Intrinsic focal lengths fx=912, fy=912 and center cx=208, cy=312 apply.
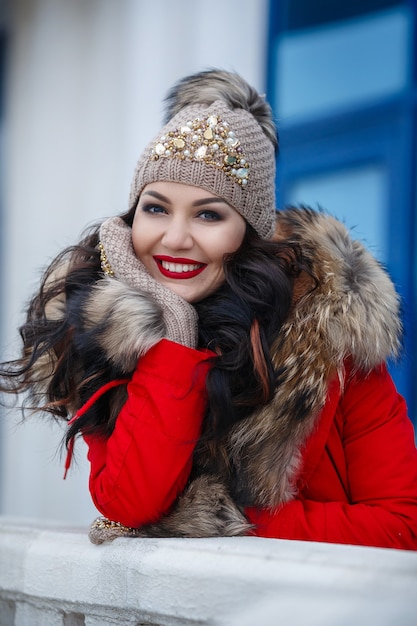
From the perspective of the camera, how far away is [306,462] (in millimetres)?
2203

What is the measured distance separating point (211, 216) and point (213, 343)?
345mm

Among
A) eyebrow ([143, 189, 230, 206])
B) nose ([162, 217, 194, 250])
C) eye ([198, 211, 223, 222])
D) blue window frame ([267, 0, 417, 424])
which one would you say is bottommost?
nose ([162, 217, 194, 250])

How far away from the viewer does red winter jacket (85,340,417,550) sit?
2.11 m

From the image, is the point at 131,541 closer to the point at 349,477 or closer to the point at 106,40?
the point at 349,477

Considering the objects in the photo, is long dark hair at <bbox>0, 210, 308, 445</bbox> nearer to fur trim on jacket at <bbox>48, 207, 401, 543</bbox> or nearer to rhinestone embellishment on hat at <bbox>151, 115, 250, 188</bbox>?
fur trim on jacket at <bbox>48, 207, 401, 543</bbox>

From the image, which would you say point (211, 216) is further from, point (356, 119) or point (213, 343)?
point (356, 119)

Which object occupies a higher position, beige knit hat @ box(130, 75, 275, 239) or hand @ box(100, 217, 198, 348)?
beige knit hat @ box(130, 75, 275, 239)

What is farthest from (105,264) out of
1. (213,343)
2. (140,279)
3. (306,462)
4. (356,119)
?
(356,119)

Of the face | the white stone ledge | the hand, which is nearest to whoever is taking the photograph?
the white stone ledge

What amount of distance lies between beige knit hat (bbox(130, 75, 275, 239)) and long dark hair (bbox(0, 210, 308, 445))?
94mm

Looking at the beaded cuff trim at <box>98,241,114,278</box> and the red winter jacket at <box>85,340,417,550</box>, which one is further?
the beaded cuff trim at <box>98,241,114,278</box>

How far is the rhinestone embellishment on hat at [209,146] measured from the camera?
2.39m

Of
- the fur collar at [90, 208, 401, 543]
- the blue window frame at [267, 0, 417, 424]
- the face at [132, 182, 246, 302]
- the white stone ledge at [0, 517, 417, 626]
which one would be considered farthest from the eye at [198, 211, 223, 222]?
the blue window frame at [267, 0, 417, 424]

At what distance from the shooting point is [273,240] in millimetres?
2459
